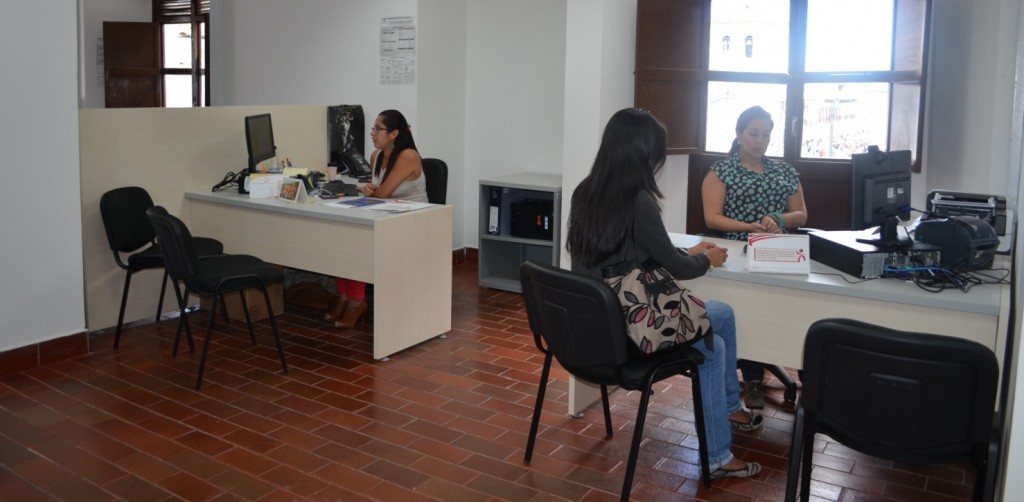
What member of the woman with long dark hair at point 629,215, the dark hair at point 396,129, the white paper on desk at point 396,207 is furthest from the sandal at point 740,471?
the dark hair at point 396,129

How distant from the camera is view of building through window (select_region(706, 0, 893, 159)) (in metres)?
5.47

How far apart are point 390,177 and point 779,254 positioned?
2730mm

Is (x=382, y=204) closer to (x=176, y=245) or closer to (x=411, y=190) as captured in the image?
(x=411, y=190)

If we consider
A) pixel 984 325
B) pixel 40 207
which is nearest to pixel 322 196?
pixel 40 207

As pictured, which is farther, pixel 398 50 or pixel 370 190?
pixel 398 50

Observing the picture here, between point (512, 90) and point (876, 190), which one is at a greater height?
point (512, 90)

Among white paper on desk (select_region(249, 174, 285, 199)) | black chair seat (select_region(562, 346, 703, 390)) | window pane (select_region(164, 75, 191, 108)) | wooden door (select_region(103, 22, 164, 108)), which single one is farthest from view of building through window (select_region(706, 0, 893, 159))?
wooden door (select_region(103, 22, 164, 108))

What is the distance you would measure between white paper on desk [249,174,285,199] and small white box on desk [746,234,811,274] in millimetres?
3018

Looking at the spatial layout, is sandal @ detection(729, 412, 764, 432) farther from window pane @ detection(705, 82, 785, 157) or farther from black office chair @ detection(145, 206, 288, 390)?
window pane @ detection(705, 82, 785, 157)

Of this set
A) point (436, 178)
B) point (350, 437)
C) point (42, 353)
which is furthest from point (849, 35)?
point (42, 353)

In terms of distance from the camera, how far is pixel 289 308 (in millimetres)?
5695

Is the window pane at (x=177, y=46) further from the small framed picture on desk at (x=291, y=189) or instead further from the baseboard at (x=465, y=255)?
the small framed picture on desk at (x=291, y=189)

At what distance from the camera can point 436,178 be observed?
19.0ft

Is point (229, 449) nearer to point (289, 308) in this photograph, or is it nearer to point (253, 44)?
point (289, 308)
